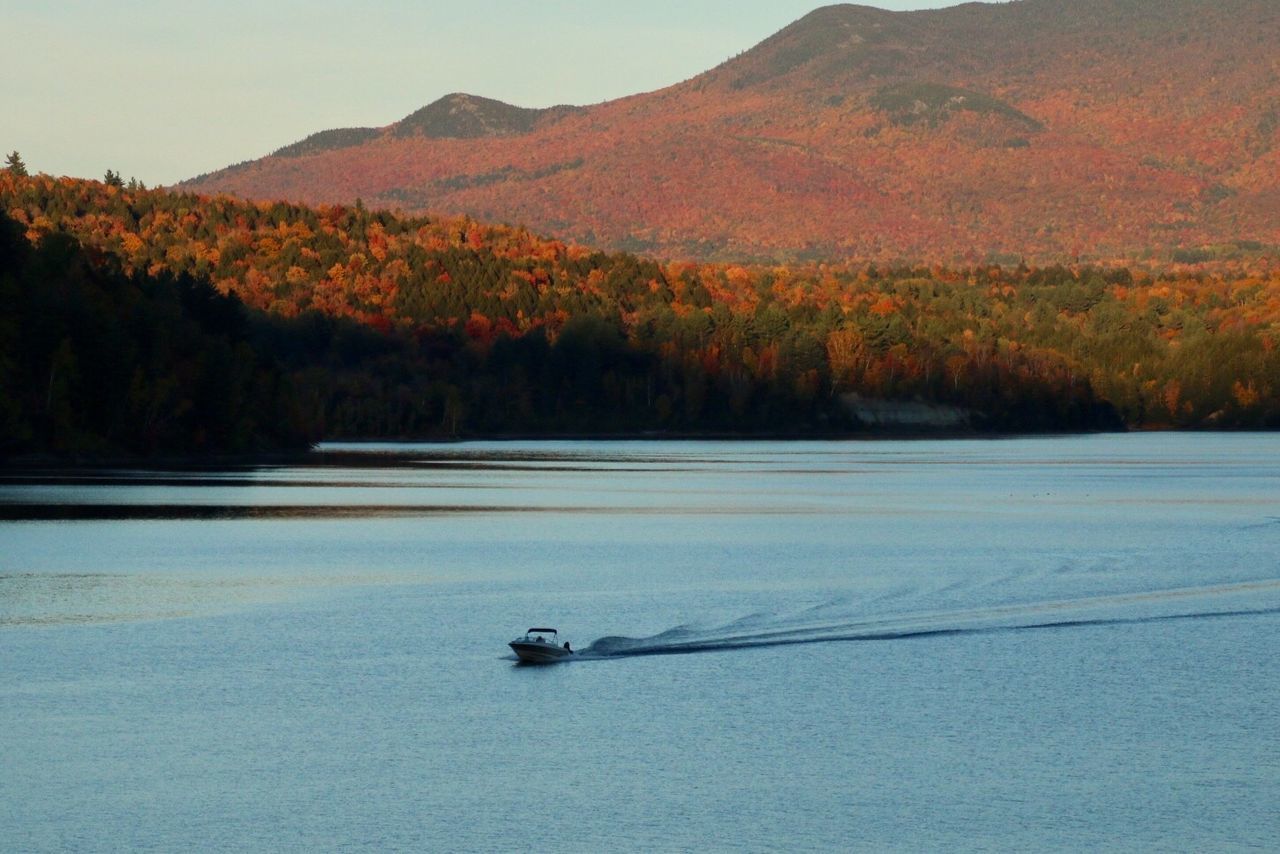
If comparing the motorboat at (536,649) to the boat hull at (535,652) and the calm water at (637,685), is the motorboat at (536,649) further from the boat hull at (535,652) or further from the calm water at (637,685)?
the calm water at (637,685)

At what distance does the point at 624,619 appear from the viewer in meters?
44.6

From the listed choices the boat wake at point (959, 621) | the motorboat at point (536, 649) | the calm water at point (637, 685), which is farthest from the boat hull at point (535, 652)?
the boat wake at point (959, 621)

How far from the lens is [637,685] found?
36.0m

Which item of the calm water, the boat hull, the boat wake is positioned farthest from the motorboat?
the boat wake

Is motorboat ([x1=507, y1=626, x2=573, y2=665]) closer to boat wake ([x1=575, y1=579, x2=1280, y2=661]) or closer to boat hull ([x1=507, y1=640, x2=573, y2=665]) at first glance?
boat hull ([x1=507, y1=640, x2=573, y2=665])

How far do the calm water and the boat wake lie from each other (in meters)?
0.17

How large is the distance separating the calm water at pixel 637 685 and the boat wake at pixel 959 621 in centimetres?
17

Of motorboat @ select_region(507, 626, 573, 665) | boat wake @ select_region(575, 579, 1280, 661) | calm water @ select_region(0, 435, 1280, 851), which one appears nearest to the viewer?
calm water @ select_region(0, 435, 1280, 851)

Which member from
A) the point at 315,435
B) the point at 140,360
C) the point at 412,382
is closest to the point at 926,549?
the point at 140,360

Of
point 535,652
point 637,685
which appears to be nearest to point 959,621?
point 637,685

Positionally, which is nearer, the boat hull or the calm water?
the calm water

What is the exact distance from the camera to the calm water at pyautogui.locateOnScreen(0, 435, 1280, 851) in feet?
83.9

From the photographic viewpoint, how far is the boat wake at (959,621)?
40875mm

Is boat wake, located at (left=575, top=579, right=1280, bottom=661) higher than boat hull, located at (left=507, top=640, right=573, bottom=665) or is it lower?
lower
